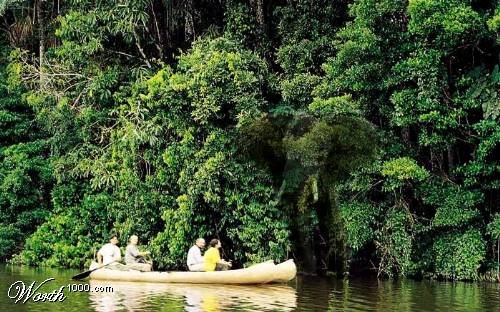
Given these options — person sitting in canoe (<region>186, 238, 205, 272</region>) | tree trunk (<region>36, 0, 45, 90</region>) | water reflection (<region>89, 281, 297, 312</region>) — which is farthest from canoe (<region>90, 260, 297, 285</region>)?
tree trunk (<region>36, 0, 45, 90</region>)

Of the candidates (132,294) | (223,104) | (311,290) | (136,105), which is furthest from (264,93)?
(132,294)

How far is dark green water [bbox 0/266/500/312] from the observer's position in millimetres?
12984

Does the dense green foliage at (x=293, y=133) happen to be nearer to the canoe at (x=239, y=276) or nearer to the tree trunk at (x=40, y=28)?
the tree trunk at (x=40, y=28)

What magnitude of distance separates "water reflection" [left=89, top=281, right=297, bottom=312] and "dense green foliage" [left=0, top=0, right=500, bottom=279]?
368cm

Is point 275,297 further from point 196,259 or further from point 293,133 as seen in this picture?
point 293,133

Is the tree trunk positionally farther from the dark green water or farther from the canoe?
the canoe

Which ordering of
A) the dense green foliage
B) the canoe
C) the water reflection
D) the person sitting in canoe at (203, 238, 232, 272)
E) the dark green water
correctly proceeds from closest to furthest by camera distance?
the water reflection → the dark green water → the canoe → the person sitting in canoe at (203, 238, 232, 272) → the dense green foliage

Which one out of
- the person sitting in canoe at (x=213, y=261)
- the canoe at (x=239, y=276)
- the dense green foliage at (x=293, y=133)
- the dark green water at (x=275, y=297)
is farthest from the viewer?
the dense green foliage at (x=293, y=133)

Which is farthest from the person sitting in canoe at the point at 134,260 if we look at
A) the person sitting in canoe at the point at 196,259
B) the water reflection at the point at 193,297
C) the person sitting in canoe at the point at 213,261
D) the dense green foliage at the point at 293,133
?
the dense green foliage at the point at 293,133

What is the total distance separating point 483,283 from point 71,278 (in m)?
9.42

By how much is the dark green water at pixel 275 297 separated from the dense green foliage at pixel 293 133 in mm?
1670

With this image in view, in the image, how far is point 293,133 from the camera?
64.4ft

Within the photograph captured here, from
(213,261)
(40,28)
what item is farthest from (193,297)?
(40,28)

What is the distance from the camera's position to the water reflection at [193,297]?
12883 mm
